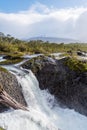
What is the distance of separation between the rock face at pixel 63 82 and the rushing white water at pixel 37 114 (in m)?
1.05

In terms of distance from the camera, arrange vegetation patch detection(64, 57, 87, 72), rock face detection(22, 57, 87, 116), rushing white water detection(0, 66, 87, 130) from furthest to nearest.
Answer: vegetation patch detection(64, 57, 87, 72)
rock face detection(22, 57, 87, 116)
rushing white water detection(0, 66, 87, 130)

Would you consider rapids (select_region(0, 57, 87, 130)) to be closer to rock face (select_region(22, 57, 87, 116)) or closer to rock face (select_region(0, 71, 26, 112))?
rock face (select_region(0, 71, 26, 112))

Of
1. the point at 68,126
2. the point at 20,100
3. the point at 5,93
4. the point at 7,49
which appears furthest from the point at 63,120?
the point at 7,49

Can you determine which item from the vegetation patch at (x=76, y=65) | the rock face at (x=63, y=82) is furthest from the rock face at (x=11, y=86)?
the vegetation patch at (x=76, y=65)

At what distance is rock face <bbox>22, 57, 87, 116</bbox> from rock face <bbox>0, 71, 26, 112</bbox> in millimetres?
5217

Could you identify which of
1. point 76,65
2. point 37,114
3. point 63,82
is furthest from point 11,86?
point 76,65

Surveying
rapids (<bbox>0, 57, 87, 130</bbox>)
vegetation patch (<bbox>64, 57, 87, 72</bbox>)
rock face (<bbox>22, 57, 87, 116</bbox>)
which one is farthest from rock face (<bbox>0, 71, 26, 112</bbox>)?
vegetation patch (<bbox>64, 57, 87, 72</bbox>)

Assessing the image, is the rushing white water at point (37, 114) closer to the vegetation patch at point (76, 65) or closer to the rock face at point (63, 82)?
the rock face at point (63, 82)

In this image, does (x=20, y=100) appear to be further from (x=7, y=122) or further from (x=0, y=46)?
(x=0, y=46)

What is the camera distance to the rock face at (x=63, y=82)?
33.7 meters

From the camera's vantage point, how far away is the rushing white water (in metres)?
24.0

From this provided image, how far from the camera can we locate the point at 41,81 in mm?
34688

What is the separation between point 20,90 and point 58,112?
4936 millimetres

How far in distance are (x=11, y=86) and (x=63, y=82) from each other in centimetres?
856
